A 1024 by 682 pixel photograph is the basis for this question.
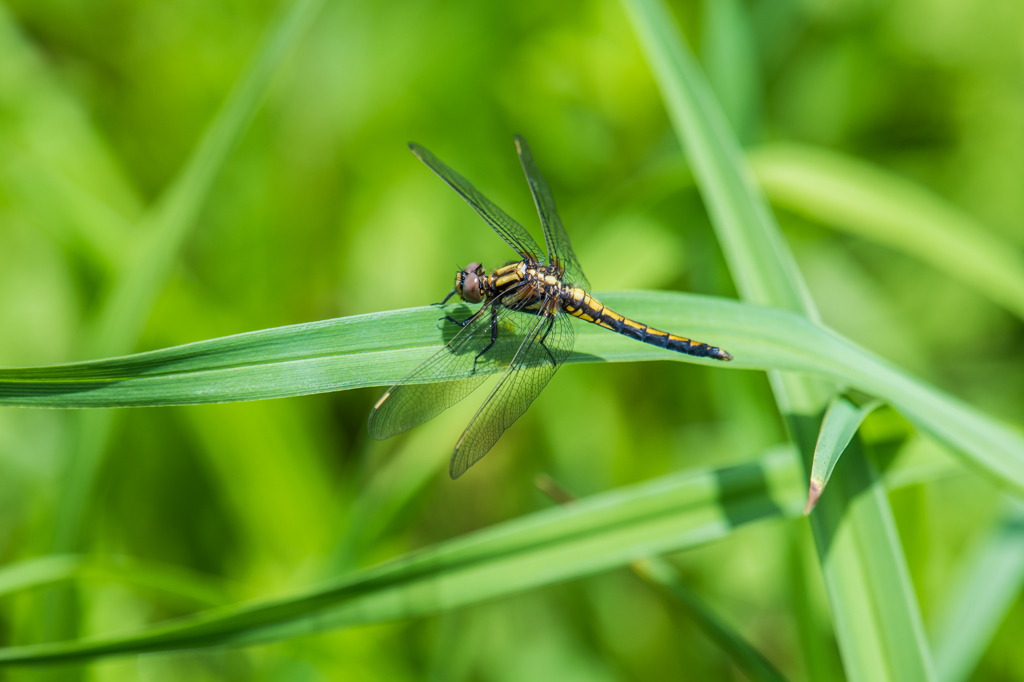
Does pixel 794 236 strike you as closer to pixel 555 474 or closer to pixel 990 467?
pixel 555 474

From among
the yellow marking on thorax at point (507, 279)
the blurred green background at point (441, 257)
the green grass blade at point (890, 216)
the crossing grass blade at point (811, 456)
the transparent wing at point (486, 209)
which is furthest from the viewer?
the blurred green background at point (441, 257)

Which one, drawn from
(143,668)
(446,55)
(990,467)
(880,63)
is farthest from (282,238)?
(880,63)

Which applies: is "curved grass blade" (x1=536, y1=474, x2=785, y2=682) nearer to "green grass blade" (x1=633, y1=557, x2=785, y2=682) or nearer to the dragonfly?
"green grass blade" (x1=633, y1=557, x2=785, y2=682)

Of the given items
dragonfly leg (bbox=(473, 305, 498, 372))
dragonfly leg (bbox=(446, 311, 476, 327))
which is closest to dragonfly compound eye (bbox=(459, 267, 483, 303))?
dragonfly leg (bbox=(473, 305, 498, 372))

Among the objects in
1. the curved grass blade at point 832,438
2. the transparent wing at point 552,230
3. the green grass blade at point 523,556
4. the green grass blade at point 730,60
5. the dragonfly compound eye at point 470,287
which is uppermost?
the green grass blade at point 730,60

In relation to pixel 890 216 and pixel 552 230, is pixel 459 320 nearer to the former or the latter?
pixel 552 230

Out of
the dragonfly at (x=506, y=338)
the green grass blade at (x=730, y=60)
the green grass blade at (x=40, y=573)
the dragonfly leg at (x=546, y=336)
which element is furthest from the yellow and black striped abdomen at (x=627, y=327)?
the green grass blade at (x=40, y=573)

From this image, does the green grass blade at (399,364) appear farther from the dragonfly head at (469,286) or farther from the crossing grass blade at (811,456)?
the dragonfly head at (469,286)
